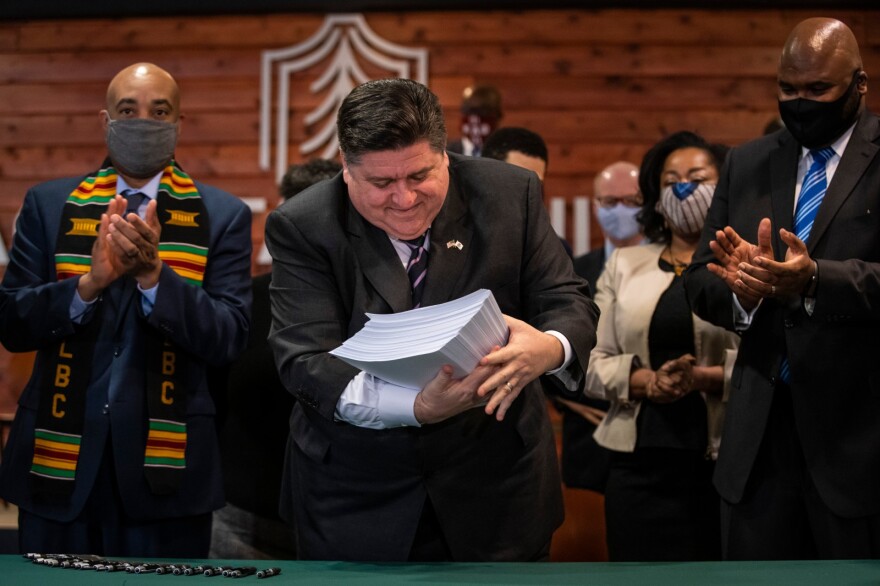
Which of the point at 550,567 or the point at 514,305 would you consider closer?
the point at 550,567

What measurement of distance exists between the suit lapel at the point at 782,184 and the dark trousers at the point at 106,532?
1.80m

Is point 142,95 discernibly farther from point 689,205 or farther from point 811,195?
point 811,195

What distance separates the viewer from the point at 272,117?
6.67m

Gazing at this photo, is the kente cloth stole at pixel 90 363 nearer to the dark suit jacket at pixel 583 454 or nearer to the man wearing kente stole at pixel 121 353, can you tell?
the man wearing kente stole at pixel 121 353


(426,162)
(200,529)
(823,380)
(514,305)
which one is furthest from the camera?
Result: (200,529)

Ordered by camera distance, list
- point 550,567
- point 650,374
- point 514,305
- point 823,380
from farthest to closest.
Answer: point 650,374 < point 823,380 < point 514,305 < point 550,567

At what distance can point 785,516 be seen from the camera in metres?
2.52

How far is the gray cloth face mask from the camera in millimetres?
2838

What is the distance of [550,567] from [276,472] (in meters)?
1.43

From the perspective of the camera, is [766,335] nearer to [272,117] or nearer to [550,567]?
[550,567]

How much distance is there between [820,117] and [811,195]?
8.2 inches

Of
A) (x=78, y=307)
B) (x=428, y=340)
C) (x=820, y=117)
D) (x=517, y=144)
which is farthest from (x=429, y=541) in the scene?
(x=517, y=144)

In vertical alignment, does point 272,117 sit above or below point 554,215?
above

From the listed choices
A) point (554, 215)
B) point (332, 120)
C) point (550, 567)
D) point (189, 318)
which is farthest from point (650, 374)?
point (332, 120)
